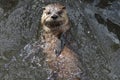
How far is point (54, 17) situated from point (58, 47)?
42 centimetres

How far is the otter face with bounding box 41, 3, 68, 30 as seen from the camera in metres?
7.11

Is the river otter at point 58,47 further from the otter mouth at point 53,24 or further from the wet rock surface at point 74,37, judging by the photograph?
the wet rock surface at point 74,37

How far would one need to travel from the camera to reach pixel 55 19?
23.3 ft

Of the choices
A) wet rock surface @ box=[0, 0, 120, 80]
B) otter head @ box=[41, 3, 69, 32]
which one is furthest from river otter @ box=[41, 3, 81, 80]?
wet rock surface @ box=[0, 0, 120, 80]

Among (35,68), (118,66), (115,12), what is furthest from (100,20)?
(35,68)

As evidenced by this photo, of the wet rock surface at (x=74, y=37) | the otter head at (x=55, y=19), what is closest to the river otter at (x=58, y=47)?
the otter head at (x=55, y=19)

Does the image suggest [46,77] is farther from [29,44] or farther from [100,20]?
[100,20]

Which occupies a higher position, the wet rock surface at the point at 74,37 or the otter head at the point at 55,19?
the otter head at the point at 55,19

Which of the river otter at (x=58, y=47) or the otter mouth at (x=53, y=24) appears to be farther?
the otter mouth at (x=53, y=24)

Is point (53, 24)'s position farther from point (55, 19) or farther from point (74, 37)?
point (74, 37)

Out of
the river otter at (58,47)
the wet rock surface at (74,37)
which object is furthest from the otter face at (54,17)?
the wet rock surface at (74,37)

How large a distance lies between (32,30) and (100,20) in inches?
44.1

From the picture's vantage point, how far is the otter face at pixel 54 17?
280 inches

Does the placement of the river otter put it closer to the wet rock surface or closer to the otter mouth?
the otter mouth
